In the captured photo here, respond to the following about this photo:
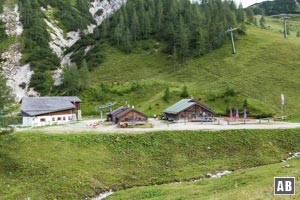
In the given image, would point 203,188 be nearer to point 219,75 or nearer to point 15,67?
point 219,75

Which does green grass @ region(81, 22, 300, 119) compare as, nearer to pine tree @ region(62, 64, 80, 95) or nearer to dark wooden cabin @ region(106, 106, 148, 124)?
pine tree @ region(62, 64, 80, 95)

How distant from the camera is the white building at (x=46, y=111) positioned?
244 ft

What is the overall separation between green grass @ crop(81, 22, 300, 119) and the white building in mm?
14374

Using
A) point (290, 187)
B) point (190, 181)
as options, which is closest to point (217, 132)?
point (190, 181)

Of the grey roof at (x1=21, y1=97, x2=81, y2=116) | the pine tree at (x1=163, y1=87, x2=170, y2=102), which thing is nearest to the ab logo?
the grey roof at (x1=21, y1=97, x2=81, y2=116)

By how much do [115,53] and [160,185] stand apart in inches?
4542

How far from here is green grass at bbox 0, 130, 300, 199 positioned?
42312 millimetres

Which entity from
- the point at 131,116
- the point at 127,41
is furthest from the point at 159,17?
the point at 131,116

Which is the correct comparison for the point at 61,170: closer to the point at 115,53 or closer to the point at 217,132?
the point at 217,132

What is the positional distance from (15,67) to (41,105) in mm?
74187

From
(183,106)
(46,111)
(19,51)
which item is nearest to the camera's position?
(46,111)

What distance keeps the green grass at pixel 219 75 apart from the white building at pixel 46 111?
14374 mm

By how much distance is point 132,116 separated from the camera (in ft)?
242

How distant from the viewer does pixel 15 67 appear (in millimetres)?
142125
